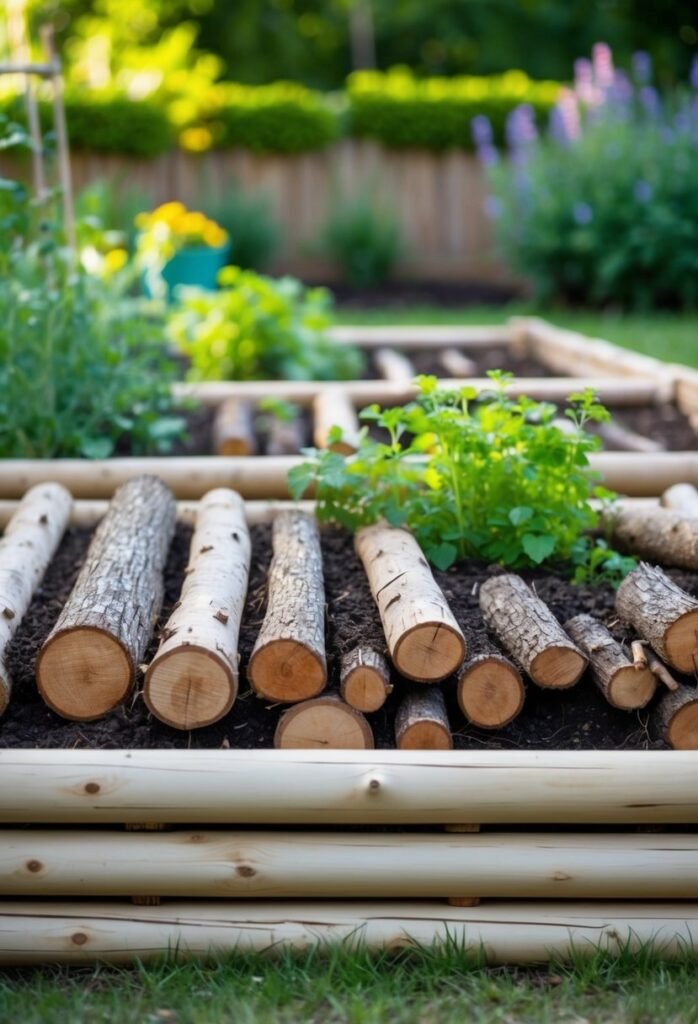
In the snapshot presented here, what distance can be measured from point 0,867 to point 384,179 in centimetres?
1133

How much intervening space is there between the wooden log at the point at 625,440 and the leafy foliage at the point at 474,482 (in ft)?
4.98

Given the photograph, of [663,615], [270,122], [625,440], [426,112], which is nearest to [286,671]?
[663,615]

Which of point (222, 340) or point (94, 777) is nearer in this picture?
point (94, 777)

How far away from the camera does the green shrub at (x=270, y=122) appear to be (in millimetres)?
12359

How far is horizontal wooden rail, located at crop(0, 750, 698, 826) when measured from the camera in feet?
7.81

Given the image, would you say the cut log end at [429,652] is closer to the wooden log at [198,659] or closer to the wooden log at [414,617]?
the wooden log at [414,617]

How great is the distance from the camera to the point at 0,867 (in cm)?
240

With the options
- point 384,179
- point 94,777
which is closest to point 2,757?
point 94,777

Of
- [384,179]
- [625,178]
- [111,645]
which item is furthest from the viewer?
[384,179]

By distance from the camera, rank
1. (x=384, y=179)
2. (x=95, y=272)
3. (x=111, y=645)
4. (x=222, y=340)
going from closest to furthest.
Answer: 1. (x=111, y=645)
2. (x=95, y=272)
3. (x=222, y=340)
4. (x=384, y=179)

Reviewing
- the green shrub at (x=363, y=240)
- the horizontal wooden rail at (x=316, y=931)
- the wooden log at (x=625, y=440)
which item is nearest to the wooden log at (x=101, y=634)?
the horizontal wooden rail at (x=316, y=931)

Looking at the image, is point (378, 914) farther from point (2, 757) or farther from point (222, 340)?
point (222, 340)

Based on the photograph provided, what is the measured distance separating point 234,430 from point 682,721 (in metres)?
2.74

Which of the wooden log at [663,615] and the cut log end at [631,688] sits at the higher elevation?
the wooden log at [663,615]
